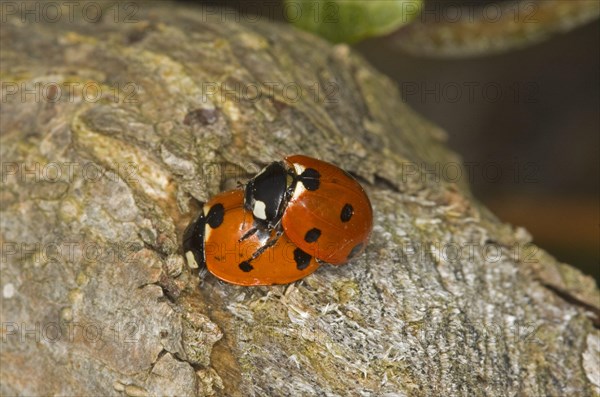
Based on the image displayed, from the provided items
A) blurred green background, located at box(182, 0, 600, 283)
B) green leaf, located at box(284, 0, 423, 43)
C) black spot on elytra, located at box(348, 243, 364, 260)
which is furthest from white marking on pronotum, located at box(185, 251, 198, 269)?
blurred green background, located at box(182, 0, 600, 283)

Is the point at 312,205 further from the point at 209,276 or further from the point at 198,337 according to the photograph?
the point at 198,337

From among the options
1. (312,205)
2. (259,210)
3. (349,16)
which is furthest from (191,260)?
(349,16)

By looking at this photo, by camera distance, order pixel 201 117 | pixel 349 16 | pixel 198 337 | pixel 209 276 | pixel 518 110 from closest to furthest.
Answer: pixel 198 337 → pixel 209 276 → pixel 201 117 → pixel 349 16 → pixel 518 110

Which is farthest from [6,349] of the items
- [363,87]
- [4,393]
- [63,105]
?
[363,87]

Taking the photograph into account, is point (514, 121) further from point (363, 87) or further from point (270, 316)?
point (270, 316)

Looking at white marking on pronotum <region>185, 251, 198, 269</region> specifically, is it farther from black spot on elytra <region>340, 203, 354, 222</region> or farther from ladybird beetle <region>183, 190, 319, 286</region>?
black spot on elytra <region>340, 203, 354, 222</region>
